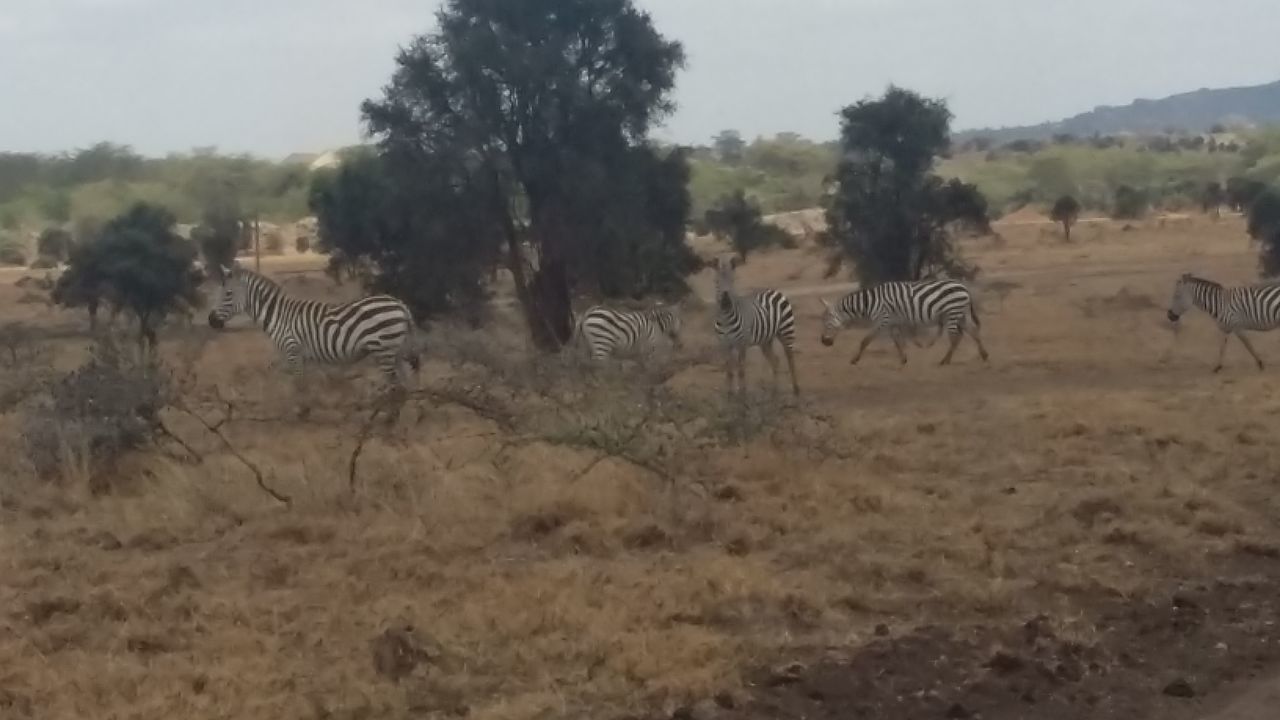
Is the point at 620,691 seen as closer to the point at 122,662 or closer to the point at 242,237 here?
the point at 122,662

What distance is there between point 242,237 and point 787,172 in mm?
45461

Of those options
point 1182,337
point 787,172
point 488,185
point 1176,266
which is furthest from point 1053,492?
point 787,172

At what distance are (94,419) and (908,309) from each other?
11.8 meters

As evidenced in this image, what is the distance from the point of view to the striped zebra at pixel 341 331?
44.8ft

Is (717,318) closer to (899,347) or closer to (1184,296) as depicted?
(899,347)

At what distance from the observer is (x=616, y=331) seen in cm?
1470

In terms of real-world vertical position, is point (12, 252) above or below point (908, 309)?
above

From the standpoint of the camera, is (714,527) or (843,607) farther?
(714,527)

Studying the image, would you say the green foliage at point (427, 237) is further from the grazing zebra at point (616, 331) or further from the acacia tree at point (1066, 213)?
the acacia tree at point (1066, 213)

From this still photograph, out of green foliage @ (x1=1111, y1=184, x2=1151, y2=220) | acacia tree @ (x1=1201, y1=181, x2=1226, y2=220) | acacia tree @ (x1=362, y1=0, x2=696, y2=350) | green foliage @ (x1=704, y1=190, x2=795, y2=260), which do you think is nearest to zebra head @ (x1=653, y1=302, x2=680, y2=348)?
acacia tree @ (x1=362, y1=0, x2=696, y2=350)

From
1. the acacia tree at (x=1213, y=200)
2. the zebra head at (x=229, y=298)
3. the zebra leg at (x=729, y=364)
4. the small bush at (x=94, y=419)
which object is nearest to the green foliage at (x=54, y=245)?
the zebra head at (x=229, y=298)

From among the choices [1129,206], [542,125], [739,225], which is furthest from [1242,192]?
[542,125]

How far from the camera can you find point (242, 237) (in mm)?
42250

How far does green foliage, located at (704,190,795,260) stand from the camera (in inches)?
1553
